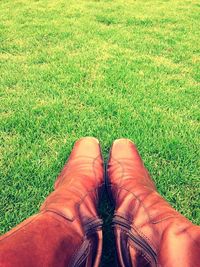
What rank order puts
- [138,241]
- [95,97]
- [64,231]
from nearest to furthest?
[64,231]
[138,241]
[95,97]

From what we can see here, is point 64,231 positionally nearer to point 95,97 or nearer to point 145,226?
point 145,226

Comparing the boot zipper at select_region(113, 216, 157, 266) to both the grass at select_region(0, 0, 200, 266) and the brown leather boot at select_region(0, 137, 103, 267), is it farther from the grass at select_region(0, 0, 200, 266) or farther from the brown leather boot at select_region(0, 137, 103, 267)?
the grass at select_region(0, 0, 200, 266)

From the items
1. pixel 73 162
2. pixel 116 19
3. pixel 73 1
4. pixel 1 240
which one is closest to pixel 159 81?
pixel 73 162

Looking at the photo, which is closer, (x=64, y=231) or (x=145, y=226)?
(x=64, y=231)

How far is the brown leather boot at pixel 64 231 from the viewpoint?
4.20 ft

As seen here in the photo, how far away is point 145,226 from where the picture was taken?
165 cm

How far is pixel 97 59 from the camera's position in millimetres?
3643

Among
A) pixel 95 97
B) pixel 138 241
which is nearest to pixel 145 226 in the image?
pixel 138 241

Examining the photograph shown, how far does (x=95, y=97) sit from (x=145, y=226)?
5.28ft

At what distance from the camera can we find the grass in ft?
7.45

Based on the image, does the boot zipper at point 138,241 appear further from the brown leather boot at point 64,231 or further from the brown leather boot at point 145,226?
the brown leather boot at point 64,231

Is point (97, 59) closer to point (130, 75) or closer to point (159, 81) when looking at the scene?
point (130, 75)

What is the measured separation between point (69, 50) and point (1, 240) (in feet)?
9.40

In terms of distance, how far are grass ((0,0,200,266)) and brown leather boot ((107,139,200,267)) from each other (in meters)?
0.22
